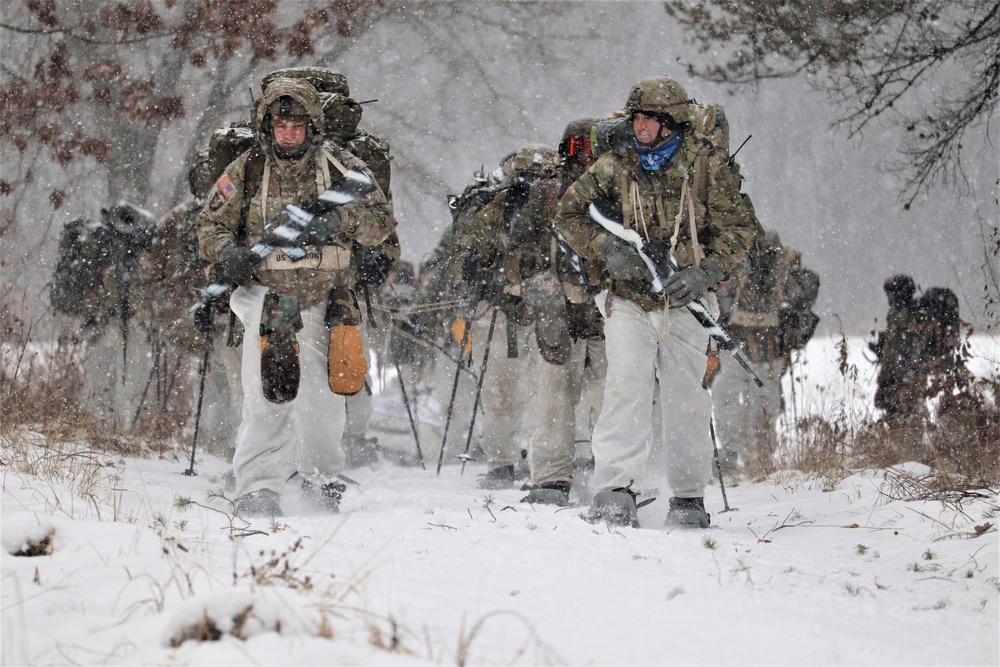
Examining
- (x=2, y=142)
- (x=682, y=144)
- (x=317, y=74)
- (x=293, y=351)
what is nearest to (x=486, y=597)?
(x=293, y=351)

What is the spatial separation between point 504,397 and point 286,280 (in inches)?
123

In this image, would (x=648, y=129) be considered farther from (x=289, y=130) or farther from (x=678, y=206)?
(x=289, y=130)

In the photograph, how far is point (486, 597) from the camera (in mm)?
3492

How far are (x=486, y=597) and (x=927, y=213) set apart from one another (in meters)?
27.6

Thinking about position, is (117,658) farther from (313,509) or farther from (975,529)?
(975,529)

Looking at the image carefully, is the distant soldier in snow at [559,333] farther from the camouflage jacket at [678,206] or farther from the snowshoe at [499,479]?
the camouflage jacket at [678,206]

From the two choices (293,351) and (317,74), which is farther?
(317,74)

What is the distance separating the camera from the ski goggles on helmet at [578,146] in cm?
734

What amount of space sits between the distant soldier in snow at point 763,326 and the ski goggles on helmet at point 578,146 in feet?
11.1

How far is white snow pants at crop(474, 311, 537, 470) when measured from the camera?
842cm

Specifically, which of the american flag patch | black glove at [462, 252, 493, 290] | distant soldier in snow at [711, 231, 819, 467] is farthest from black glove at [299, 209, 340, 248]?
distant soldier in snow at [711, 231, 819, 467]

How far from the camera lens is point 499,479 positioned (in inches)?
327

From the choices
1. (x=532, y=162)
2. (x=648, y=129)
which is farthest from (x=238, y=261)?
(x=532, y=162)

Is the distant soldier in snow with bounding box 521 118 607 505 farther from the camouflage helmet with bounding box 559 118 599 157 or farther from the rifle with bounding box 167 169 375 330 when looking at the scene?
the rifle with bounding box 167 169 375 330
